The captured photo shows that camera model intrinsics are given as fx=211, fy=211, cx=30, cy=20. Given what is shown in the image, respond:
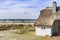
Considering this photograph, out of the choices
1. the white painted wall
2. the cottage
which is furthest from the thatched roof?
the white painted wall

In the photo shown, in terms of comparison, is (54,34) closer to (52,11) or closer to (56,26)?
(56,26)

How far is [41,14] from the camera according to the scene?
52250 mm

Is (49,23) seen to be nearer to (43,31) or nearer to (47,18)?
(47,18)

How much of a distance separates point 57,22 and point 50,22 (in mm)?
2263

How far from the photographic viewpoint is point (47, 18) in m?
50.3

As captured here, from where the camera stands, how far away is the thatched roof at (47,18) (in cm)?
4900

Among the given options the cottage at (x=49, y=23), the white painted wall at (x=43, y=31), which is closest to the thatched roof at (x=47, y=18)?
the cottage at (x=49, y=23)

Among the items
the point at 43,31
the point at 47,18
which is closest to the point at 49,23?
the point at 47,18

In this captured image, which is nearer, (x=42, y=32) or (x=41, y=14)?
(x=42, y=32)

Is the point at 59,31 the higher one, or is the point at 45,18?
the point at 45,18

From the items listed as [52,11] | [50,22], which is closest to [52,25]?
[50,22]

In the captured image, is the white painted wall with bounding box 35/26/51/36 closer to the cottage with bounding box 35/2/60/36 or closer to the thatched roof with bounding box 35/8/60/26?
the cottage with bounding box 35/2/60/36

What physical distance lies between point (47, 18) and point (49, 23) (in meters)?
2.17

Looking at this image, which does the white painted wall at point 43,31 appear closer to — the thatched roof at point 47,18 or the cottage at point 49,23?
the cottage at point 49,23
